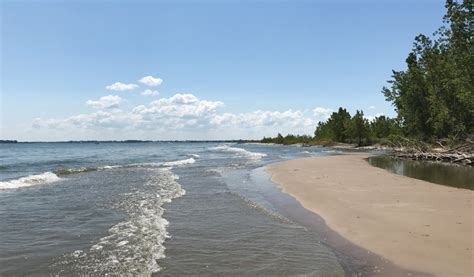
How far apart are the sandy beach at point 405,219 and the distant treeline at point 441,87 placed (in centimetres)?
2473

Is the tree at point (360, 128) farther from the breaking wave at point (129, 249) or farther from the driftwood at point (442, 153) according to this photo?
the breaking wave at point (129, 249)

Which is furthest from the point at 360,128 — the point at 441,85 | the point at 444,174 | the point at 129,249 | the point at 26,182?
the point at 129,249

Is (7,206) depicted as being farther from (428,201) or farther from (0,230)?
(428,201)

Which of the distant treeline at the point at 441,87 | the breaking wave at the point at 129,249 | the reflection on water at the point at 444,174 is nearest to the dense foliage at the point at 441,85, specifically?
the distant treeline at the point at 441,87

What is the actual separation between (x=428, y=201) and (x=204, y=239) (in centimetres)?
870

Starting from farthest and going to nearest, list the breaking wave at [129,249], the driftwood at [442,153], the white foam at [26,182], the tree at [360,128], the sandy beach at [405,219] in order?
the tree at [360,128] → the driftwood at [442,153] → the white foam at [26,182] → the sandy beach at [405,219] → the breaking wave at [129,249]

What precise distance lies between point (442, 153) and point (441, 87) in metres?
13.2

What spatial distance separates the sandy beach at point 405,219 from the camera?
24.6 ft

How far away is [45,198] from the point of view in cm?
1608

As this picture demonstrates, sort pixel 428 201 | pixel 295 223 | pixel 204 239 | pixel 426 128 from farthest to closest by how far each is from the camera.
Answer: pixel 426 128, pixel 428 201, pixel 295 223, pixel 204 239

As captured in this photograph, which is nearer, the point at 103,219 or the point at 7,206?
the point at 103,219

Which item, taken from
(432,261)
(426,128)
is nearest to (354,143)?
(426,128)

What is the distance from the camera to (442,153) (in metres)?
38.0

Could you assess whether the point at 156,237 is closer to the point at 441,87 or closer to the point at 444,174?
the point at 444,174
